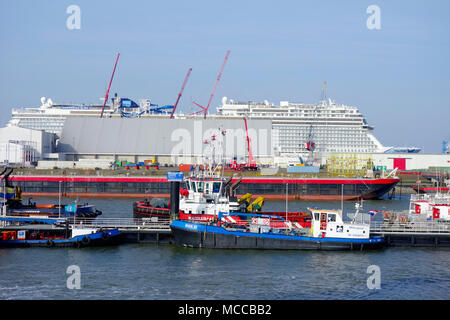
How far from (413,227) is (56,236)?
20.9 m

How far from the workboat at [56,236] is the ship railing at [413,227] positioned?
15.5 meters

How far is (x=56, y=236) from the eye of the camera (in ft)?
110

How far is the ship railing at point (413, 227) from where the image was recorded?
34625 mm

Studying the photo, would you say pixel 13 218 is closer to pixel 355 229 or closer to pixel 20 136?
pixel 355 229

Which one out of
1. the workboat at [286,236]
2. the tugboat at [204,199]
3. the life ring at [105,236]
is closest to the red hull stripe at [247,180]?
the tugboat at [204,199]

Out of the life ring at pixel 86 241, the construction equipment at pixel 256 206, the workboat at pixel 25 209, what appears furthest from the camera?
the construction equipment at pixel 256 206

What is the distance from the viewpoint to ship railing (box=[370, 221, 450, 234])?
34.6 metres

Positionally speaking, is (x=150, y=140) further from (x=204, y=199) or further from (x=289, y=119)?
(x=204, y=199)

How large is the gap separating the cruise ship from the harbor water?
73.5 m

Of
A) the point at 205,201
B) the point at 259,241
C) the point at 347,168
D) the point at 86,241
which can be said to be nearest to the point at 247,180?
the point at 347,168

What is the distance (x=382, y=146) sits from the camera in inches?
4227

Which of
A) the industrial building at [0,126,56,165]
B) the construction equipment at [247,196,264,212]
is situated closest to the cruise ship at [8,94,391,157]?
the industrial building at [0,126,56,165]

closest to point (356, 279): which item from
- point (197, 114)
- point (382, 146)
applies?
point (382, 146)

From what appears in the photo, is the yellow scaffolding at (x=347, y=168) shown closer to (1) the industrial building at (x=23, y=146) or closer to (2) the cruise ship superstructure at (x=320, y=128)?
(2) the cruise ship superstructure at (x=320, y=128)
